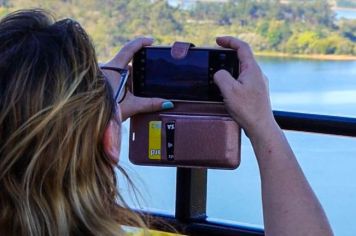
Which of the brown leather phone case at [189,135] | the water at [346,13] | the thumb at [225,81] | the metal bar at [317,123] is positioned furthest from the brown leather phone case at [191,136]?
the water at [346,13]

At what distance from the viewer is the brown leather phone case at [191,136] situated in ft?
5.24

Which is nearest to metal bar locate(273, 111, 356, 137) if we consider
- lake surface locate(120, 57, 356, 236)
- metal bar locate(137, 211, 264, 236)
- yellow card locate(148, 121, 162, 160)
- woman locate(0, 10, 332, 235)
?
lake surface locate(120, 57, 356, 236)

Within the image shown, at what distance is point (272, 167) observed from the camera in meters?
1.28

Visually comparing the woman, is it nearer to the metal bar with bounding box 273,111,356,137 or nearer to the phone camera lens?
the phone camera lens

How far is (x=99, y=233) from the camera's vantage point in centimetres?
102

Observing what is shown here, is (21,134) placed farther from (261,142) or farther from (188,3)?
(188,3)

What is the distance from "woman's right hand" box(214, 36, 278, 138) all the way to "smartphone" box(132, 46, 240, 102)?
0.42ft

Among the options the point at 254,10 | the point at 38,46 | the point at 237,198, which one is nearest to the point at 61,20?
the point at 38,46

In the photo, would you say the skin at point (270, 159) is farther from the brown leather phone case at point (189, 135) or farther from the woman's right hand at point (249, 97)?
the brown leather phone case at point (189, 135)

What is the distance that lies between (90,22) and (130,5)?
23 cm

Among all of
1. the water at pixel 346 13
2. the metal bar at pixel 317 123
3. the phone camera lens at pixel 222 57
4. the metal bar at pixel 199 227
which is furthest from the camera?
the water at pixel 346 13

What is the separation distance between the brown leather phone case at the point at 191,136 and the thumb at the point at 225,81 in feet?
0.49

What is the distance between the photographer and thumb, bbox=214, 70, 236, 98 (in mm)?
1403

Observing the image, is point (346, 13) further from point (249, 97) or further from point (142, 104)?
point (249, 97)
